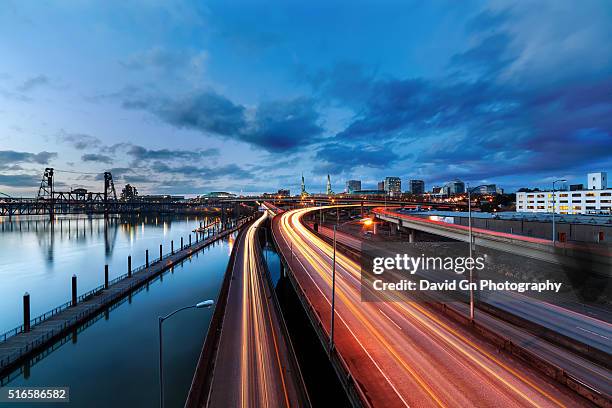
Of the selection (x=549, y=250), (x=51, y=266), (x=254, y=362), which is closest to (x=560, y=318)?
(x=549, y=250)

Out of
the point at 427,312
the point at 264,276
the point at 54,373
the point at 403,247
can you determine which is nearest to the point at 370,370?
the point at 427,312

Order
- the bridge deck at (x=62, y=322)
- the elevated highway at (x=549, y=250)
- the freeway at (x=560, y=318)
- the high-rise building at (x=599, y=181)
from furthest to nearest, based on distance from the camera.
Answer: the high-rise building at (x=599, y=181) → the bridge deck at (x=62, y=322) → the elevated highway at (x=549, y=250) → the freeway at (x=560, y=318)

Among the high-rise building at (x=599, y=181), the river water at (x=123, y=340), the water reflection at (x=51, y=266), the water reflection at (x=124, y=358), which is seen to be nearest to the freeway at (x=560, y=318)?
the water reflection at (x=124, y=358)

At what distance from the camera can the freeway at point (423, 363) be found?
1447 centimetres

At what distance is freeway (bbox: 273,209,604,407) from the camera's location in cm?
1447

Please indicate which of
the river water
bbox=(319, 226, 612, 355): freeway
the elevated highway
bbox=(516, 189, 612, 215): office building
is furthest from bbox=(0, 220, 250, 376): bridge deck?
bbox=(516, 189, 612, 215): office building

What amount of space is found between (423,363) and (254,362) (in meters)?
11.4

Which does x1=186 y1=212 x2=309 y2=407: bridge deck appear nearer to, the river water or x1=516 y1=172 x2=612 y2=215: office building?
the river water

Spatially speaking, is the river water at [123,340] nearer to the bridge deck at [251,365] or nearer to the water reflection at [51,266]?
the water reflection at [51,266]

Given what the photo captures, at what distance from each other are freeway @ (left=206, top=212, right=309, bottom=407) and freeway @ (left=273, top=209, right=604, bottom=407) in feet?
12.7

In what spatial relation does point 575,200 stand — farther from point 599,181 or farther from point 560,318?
point 560,318

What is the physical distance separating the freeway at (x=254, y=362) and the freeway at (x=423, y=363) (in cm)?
387

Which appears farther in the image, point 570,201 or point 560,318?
point 570,201

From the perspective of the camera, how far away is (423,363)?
17594mm
